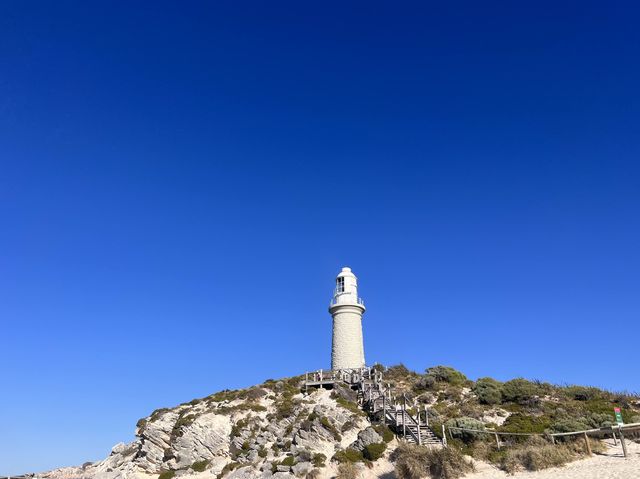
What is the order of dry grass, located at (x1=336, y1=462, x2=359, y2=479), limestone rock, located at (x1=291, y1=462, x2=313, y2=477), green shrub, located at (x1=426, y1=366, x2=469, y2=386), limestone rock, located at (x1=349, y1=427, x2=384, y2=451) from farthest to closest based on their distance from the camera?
green shrub, located at (x1=426, y1=366, x2=469, y2=386) → limestone rock, located at (x1=349, y1=427, x2=384, y2=451) → limestone rock, located at (x1=291, y1=462, x2=313, y2=477) → dry grass, located at (x1=336, y1=462, x2=359, y2=479)

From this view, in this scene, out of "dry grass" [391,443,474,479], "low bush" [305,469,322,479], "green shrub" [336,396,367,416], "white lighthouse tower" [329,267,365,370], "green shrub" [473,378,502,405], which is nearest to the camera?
"dry grass" [391,443,474,479]

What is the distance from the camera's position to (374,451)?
2414 cm

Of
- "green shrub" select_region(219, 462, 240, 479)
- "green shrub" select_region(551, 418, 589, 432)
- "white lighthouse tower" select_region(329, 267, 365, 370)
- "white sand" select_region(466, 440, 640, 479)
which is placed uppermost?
"white lighthouse tower" select_region(329, 267, 365, 370)

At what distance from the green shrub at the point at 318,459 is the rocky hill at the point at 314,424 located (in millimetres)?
56

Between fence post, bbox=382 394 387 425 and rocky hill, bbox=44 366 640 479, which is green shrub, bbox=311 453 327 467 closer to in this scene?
rocky hill, bbox=44 366 640 479

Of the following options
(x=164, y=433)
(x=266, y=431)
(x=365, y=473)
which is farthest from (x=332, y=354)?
(x=365, y=473)

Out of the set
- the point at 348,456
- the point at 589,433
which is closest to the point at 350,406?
the point at 348,456

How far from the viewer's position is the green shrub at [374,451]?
23984 millimetres

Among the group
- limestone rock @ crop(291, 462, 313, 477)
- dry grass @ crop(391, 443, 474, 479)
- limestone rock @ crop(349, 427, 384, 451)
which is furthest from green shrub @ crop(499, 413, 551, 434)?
limestone rock @ crop(291, 462, 313, 477)

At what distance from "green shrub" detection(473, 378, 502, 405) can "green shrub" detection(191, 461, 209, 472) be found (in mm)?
18267

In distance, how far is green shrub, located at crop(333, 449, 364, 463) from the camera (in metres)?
24.3

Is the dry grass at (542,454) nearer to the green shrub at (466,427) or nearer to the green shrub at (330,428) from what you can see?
the green shrub at (466,427)

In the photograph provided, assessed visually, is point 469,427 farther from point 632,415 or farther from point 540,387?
point 540,387

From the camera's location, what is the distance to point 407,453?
854 inches
